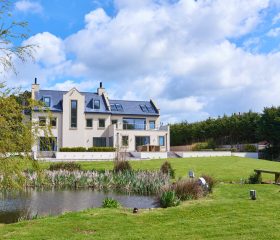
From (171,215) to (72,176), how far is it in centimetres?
1198

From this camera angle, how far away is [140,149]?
4541cm

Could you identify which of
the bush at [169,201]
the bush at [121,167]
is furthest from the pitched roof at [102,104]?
the bush at [169,201]

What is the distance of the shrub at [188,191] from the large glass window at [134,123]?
3514cm

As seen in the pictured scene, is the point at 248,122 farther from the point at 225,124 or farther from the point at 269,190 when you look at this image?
the point at 269,190

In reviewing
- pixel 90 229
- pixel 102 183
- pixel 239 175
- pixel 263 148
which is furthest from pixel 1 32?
pixel 263 148

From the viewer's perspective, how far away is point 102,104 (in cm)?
4981

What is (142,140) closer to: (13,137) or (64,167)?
(64,167)

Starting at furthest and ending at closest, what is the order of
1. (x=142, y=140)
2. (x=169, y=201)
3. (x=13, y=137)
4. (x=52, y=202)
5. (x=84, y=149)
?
(x=142, y=140) < (x=84, y=149) < (x=52, y=202) < (x=169, y=201) < (x=13, y=137)

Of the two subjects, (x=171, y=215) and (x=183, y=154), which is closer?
(x=171, y=215)

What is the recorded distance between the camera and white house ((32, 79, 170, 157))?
4641 cm

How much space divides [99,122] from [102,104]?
103 inches

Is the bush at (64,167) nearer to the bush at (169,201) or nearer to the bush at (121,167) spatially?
the bush at (121,167)

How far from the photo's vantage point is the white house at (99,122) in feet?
152

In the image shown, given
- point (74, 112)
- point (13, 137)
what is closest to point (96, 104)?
point (74, 112)
